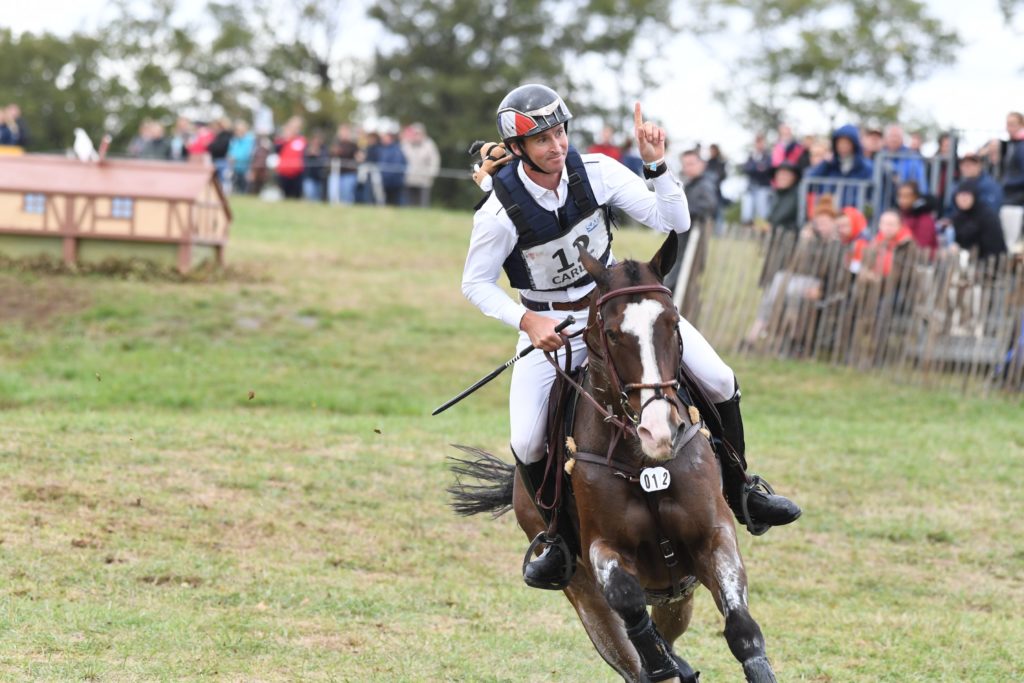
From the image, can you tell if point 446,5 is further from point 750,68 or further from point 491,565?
point 491,565

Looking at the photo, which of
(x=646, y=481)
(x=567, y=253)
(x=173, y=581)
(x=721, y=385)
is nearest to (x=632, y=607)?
(x=646, y=481)

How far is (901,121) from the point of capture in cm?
4862

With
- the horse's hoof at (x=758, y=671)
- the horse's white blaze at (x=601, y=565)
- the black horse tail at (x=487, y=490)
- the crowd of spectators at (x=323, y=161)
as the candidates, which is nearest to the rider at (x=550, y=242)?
the horse's white blaze at (x=601, y=565)

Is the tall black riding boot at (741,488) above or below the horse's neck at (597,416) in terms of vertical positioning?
below

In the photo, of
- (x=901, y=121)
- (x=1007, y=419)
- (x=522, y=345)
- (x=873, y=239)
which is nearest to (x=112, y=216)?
(x=873, y=239)

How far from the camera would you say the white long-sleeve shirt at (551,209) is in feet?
21.6

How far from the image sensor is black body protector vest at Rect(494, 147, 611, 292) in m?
6.54

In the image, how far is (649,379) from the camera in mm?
5637

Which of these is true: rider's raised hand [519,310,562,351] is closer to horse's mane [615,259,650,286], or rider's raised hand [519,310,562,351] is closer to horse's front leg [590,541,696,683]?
horse's mane [615,259,650,286]

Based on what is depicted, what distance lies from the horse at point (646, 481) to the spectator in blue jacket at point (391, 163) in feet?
87.4

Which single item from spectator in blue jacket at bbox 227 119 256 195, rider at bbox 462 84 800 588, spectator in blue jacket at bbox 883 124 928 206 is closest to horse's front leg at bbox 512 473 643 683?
rider at bbox 462 84 800 588

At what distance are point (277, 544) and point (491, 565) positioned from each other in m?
1.60

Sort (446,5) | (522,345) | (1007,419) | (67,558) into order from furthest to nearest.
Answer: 1. (446,5)
2. (1007,419)
3. (67,558)
4. (522,345)

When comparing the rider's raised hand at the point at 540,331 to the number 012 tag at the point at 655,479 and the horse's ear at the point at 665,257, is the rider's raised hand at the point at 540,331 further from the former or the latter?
the number 012 tag at the point at 655,479
